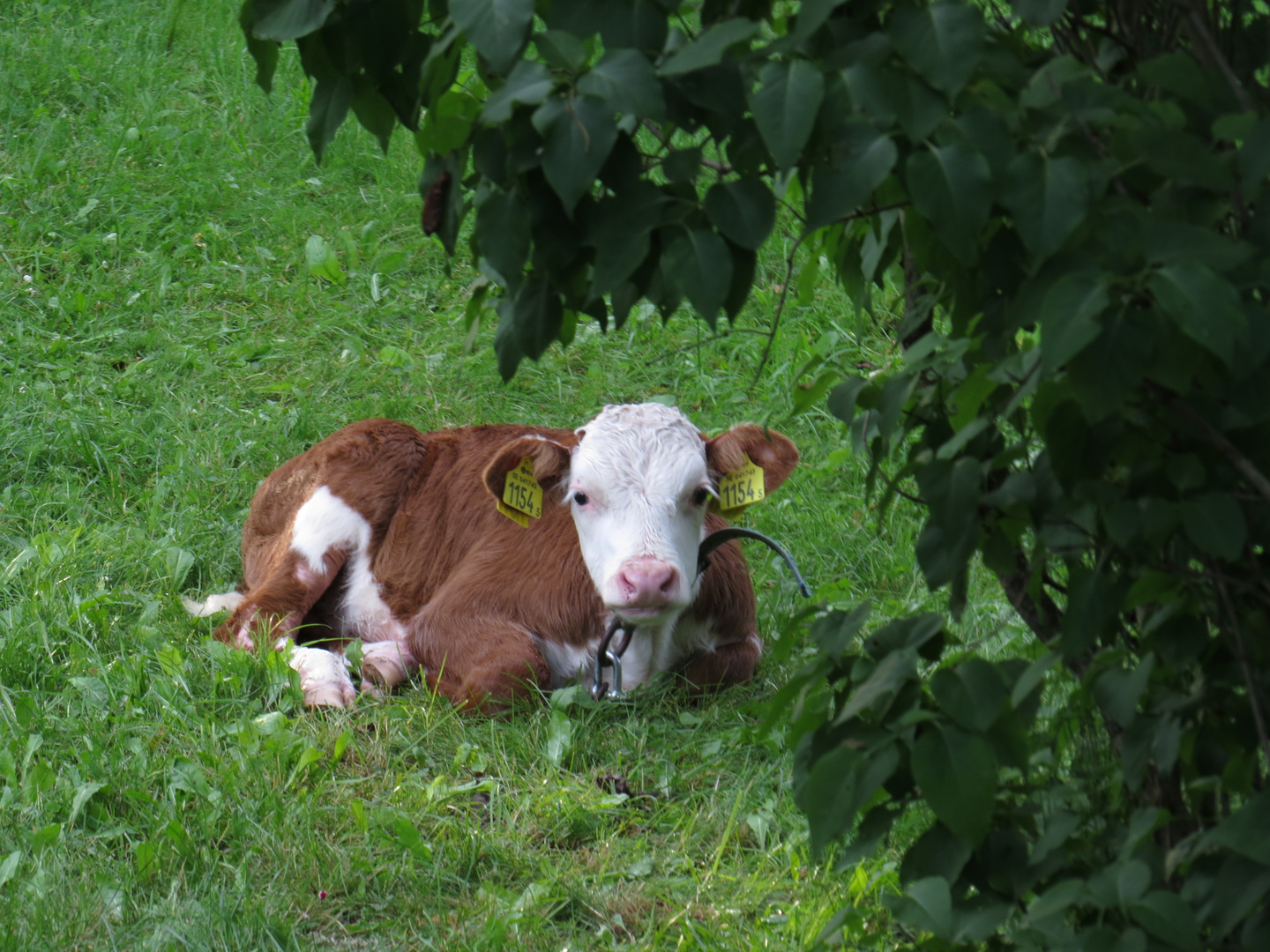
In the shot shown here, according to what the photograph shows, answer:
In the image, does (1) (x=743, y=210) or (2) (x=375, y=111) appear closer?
(1) (x=743, y=210)

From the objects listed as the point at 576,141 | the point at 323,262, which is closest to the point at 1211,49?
the point at 576,141

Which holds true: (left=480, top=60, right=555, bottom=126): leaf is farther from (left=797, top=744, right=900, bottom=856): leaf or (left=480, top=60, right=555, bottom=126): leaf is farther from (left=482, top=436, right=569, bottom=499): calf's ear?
(left=482, top=436, right=569, bottom=499): calf's ear

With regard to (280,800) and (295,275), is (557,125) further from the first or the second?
(295,275)

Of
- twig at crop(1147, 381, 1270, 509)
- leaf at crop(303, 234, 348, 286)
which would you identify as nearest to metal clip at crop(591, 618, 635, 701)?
twig at crop(1147, 381, 1270, 509)

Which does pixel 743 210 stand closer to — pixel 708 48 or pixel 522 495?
pixel 708 48

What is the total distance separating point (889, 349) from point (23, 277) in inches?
179

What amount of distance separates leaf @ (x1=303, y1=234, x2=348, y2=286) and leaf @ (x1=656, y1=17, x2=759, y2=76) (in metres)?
6.25

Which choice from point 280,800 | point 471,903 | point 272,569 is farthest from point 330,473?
point 471,903

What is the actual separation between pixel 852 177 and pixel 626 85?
0.24m

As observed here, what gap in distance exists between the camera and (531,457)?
13.8 feet

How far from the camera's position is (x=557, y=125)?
1306 millimetres

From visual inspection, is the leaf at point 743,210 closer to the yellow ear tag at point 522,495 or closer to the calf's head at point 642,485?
the calf's head at point 642,485

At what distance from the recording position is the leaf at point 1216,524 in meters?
1.33

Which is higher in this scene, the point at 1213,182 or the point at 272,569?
the point at 1213,182
